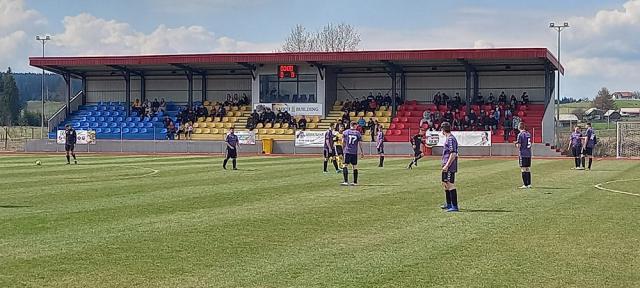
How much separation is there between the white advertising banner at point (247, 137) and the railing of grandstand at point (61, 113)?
16.6 m

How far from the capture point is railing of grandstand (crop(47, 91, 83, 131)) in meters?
63.4

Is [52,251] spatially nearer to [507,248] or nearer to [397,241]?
[397,241]

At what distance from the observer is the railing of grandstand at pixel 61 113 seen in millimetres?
63375

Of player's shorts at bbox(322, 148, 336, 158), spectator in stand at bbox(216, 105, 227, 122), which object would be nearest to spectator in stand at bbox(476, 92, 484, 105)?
spectator in stand at bbox(216, 105, 227, 122)

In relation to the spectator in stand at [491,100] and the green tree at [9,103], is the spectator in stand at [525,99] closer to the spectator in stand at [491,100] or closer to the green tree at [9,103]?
the spectator in stand at [491,100]

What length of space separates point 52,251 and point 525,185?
15067 millimetres

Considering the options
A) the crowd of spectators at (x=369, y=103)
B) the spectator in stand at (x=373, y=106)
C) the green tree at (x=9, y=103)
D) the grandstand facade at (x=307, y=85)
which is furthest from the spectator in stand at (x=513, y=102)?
the green tree at (x=9, y=103)

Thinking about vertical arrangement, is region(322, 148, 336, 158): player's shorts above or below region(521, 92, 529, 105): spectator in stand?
below

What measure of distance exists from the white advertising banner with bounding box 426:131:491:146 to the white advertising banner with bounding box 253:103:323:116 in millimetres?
11827

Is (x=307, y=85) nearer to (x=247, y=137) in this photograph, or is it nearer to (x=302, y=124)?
(x=302, y=124)

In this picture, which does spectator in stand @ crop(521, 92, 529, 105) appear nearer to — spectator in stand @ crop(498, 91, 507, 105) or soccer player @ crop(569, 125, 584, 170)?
spectator in stand @ crop(498, 91, 507, 105)

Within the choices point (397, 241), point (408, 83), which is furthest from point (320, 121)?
point (397, 241)

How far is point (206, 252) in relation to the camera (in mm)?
11648

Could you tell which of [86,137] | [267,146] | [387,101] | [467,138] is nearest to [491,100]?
[387,101]
